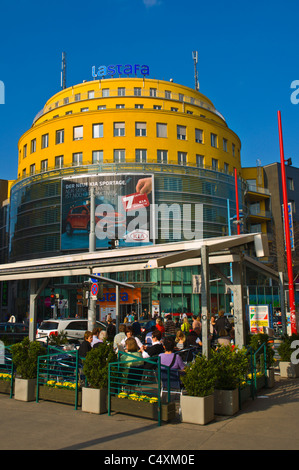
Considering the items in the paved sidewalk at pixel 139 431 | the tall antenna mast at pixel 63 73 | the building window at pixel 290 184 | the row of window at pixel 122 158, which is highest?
the tall antenna mast at pixel 63 73

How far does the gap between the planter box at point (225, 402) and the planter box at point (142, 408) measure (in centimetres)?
93

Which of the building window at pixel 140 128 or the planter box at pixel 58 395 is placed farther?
the building window at pixel 140 128

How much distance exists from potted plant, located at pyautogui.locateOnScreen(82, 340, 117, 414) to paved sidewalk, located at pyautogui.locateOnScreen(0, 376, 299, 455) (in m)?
0.22

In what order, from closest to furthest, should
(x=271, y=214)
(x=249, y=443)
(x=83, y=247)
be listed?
(x=249, y=443)
(x=83, y=247)
(x=271, y=214)

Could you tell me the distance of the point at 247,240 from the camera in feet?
34.6

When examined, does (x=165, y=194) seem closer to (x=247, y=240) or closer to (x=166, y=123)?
(x=166, y=123)

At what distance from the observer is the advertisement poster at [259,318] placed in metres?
17.8

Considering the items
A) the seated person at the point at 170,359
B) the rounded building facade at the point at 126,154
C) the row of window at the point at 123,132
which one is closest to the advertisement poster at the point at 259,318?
the seated person at the point at 170,359

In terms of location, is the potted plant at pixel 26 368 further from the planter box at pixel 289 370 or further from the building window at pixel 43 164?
the building window at pixel 43 164

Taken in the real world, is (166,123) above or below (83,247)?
above

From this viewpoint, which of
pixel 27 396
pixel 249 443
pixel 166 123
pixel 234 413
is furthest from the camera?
pixel 166 123

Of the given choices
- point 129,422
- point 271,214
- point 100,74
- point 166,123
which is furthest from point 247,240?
point 271,214

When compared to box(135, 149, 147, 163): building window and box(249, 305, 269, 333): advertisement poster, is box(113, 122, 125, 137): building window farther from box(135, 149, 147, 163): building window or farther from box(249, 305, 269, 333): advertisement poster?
box(249, 305, 269, 333): advertisement poster

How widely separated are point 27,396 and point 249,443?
5424 millimetres
